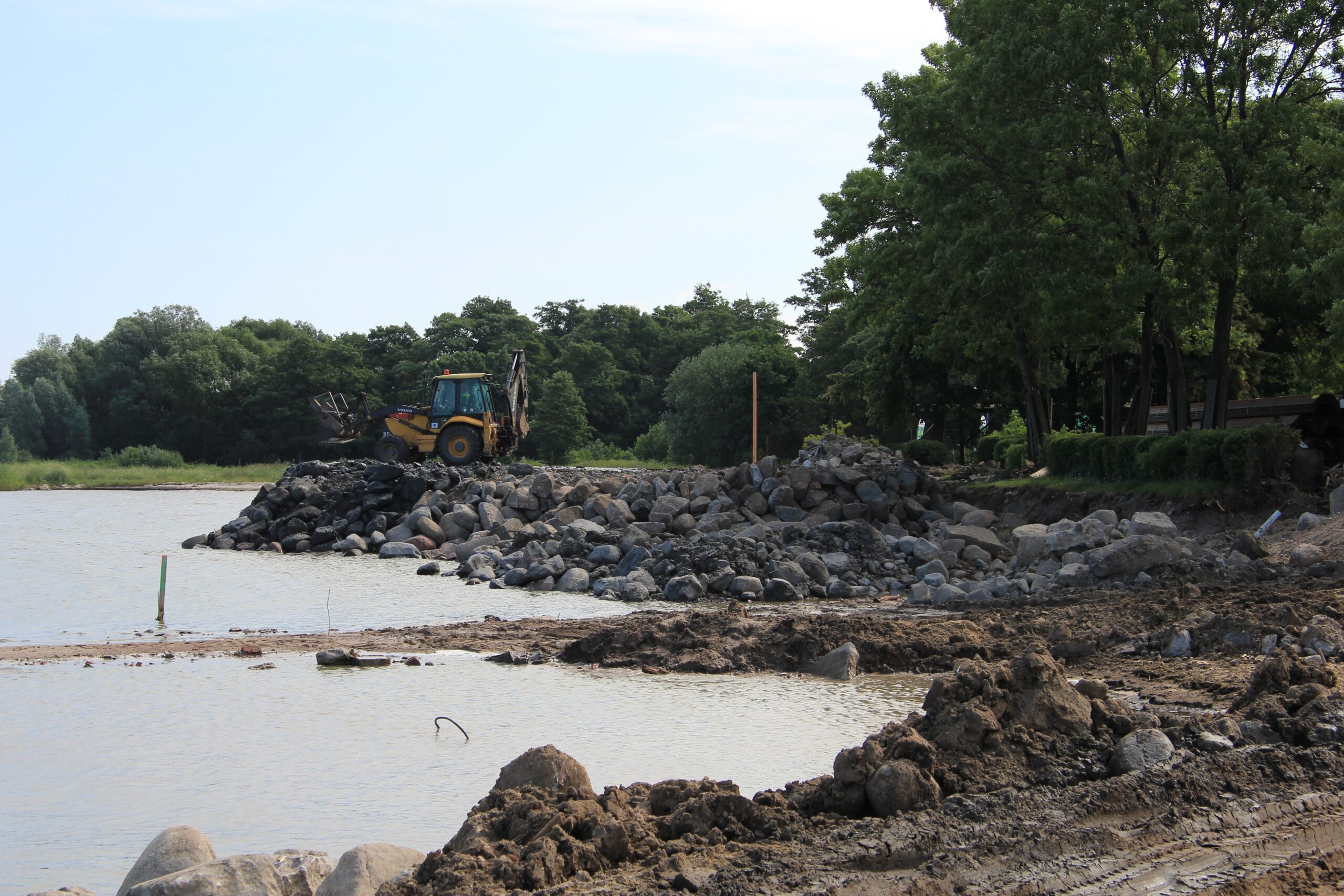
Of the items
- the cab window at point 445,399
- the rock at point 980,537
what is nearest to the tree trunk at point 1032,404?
the rock at point 980,537

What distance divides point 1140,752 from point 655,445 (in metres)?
62.5

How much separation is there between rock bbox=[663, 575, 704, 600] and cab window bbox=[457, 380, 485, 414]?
1757 cm

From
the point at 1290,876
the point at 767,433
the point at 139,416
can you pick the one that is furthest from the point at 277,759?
the point at 139,416

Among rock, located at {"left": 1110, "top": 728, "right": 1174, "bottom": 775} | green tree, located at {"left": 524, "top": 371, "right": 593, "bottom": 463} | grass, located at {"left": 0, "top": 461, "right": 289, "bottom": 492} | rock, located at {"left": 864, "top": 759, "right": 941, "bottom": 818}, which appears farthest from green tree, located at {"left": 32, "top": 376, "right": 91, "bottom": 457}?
rock, located at {"left": 1110, "top": 728, "right": 1174, "bottom": 775}

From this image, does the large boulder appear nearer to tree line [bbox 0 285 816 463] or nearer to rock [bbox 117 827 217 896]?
rock [bbox 117 827 217 896]

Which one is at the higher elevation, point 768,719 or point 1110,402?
point 1110,402

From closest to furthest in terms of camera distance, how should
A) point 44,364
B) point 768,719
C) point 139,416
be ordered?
point 768,719 → point 139,416 → point 44,364

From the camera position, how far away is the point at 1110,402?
28.5 meters

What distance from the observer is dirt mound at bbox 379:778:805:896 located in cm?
466

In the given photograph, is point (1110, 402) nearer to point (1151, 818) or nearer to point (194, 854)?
point (1151, 818)

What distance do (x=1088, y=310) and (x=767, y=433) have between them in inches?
1539

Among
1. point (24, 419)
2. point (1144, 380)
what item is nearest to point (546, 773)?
point (1144, 380)

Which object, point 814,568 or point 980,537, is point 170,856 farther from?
point 980,537

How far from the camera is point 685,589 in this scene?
16328 millimetres
